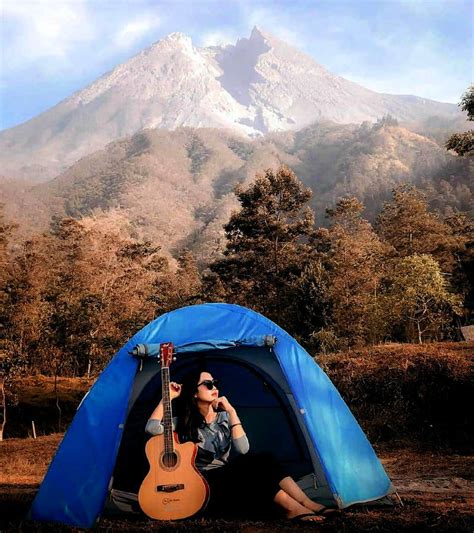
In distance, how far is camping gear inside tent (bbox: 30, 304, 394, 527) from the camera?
448cm

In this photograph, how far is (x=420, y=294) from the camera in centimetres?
2014

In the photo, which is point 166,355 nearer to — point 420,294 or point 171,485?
point 171,485

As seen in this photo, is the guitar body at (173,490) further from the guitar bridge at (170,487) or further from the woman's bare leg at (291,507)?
the woman's bare leg at (291,507)

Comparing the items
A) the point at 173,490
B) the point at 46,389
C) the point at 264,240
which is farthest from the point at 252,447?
the point at 46,389

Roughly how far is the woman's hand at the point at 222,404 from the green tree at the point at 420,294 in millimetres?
15937

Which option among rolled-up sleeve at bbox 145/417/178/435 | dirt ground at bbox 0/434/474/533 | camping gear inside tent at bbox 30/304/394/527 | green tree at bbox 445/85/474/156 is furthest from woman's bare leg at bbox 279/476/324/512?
green tree at bbox 445/85/474/156

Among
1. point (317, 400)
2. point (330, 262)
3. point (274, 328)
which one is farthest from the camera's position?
point (330, 262)

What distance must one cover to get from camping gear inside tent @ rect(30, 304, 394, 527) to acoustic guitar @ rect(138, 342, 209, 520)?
14.4 inches

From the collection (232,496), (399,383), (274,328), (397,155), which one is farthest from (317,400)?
(397,155)

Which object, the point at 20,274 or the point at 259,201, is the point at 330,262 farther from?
the point at 20,274

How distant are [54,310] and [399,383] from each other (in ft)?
66.8

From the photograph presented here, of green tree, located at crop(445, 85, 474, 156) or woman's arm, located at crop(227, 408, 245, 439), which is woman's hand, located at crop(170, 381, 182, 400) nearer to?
woman's arm, located at crop(227, 408, 245, 439)

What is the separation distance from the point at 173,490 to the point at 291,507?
3.12 ft

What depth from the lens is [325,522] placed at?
4113 mm
